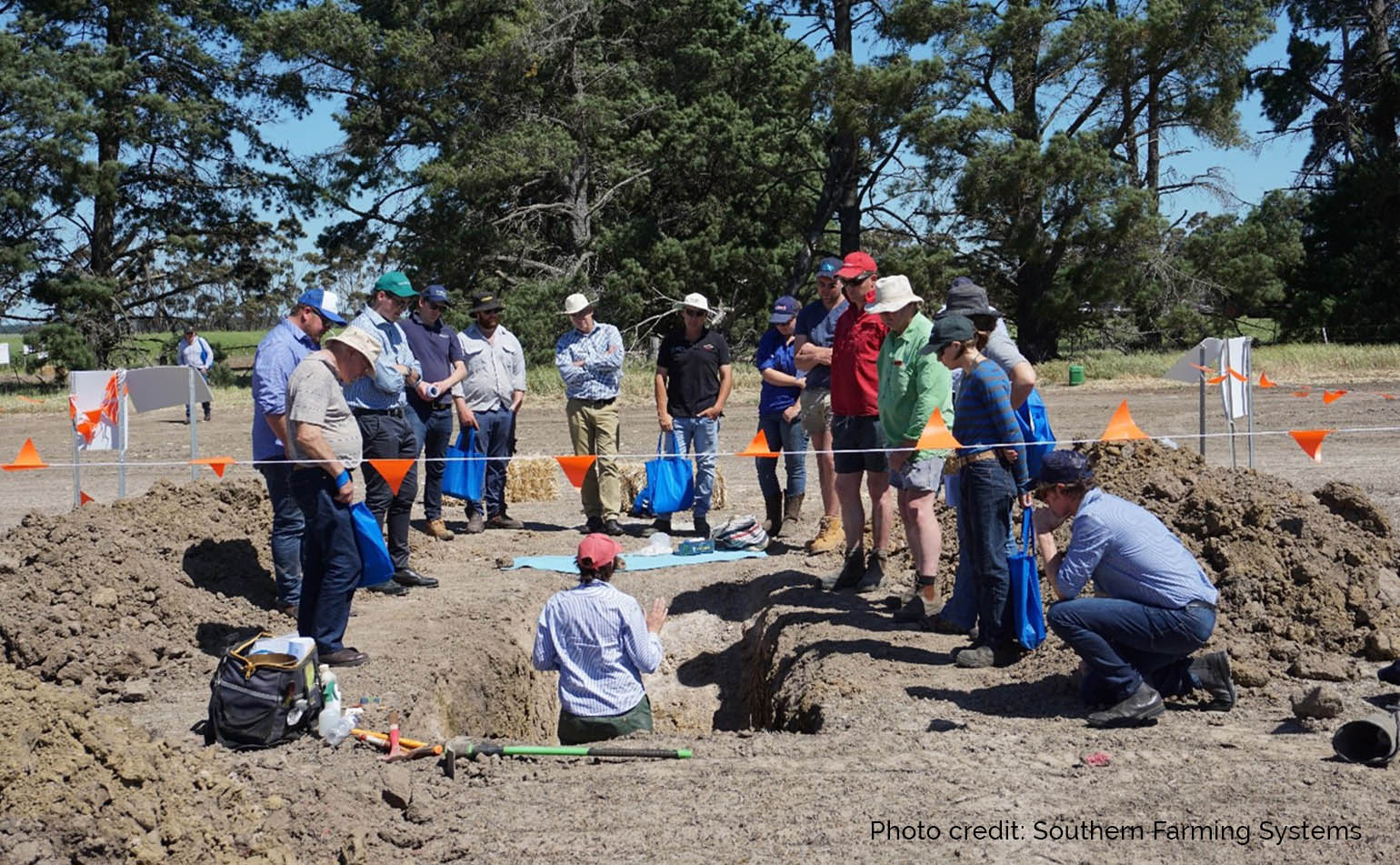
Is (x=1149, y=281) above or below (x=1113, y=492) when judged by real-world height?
above

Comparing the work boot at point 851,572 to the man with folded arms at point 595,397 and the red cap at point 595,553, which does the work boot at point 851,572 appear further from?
the red cap at point 595,553

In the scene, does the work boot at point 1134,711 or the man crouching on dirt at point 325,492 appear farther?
the man crouching on dirt at point 325,492

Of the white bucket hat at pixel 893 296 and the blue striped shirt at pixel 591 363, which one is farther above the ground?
the white bucket hat at pixel 893 296

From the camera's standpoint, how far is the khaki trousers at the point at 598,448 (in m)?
10.8

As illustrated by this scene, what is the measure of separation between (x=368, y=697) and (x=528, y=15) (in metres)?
26.5

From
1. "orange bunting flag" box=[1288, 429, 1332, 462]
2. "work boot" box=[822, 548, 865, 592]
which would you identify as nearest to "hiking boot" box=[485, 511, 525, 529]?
"work boot" box=[822, 548, 865, 592]

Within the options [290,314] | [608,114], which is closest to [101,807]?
[290,314]

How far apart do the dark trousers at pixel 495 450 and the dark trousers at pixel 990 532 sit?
15.9ft

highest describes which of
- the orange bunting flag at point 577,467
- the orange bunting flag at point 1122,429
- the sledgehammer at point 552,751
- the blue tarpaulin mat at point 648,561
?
the orange bunting flag at point 1122,429

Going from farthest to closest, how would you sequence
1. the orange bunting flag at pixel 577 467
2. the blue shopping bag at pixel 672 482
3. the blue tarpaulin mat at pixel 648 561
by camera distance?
the blue shopping bag at pixel 672 482, the orange bunting flag at pixel 577 467, the blue tarpaulin mat at pixel 648 561

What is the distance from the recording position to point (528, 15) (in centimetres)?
3025

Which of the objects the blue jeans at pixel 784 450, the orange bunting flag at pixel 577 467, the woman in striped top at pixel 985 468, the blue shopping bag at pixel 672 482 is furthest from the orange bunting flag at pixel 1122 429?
the orange bunting flag at pixel 577 467

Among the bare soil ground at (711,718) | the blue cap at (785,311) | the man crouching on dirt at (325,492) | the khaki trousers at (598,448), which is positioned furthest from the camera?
the khaki trousers at (598,448)

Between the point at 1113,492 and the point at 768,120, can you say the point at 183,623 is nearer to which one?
the point at 1113,492
